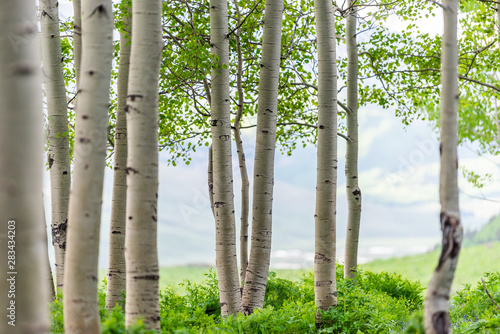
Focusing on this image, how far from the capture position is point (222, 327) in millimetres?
5766

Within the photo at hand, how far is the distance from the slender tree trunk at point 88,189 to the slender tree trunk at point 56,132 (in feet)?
10.6

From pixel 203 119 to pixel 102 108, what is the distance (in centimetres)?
739

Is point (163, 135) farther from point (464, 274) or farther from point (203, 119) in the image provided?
point (464, 274)

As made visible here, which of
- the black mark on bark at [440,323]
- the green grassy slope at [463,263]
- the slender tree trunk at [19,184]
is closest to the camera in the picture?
the slender tree trunk at [19,184]

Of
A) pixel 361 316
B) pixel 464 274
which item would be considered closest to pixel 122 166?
pixel 361 316

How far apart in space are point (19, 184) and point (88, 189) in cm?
119

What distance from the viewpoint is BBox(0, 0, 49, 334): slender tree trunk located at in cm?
277

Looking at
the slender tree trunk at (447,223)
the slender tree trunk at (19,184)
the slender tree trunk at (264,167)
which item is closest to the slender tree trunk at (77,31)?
the slender tree trunk at (264,167)

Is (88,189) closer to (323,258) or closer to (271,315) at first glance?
(271,315)

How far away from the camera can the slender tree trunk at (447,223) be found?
420 centimetres

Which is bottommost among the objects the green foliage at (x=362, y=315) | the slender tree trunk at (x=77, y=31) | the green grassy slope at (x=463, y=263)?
the green foliage at (x=362, y=315)

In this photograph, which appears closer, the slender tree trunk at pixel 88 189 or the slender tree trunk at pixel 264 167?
the slender tree trunk at pixel 88 189

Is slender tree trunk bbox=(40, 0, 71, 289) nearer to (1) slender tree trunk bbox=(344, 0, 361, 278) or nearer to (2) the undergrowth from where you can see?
(2) the undergrowth

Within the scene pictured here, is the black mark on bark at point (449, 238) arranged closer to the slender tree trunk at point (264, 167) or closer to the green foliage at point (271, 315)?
the green foliage at point (271, 315)
